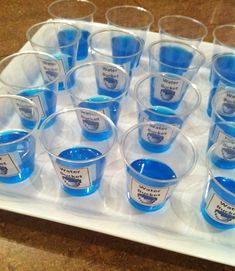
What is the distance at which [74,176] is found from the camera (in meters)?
0.73

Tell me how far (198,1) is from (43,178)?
1143 mm

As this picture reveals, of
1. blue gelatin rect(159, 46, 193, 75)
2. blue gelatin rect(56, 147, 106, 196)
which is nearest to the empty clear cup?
blue gelatin rect(159, 46, 193, 75)

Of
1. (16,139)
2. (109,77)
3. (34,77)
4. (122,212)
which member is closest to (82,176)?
(122,212)

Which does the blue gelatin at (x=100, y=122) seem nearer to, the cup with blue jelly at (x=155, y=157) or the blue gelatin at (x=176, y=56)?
the cup with blue jelly at (x=155, y=157)

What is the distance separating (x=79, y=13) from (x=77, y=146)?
60 cm

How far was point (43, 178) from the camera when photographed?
82 cm

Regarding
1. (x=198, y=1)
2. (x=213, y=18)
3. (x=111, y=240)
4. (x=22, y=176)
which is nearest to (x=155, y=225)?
(x=111, y=240)

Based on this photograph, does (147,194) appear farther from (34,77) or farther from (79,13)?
(79,13)

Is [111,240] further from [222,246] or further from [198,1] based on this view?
[198,1]

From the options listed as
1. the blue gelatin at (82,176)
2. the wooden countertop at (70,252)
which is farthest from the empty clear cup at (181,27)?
the wooden countertop at (70,252)

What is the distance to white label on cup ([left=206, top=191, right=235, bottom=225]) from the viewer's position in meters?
0.68

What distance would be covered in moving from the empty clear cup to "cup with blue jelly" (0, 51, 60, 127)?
43cm

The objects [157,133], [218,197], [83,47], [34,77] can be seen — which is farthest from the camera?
[83,47]

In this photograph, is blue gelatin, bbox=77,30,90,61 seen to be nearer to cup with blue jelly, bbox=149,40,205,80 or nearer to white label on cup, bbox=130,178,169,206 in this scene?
cup with blue jelly, bbox=149,40,205,80
